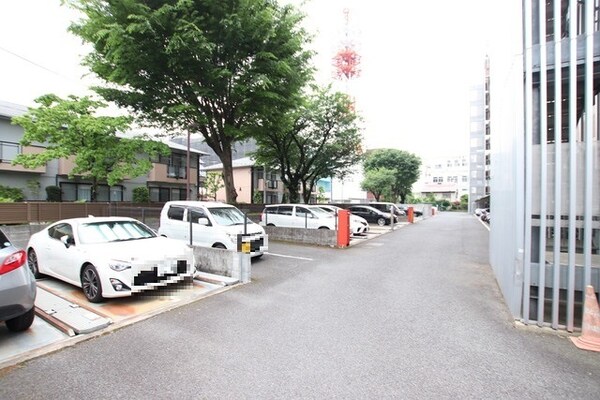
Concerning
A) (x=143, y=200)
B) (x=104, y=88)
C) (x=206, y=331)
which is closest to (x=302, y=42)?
(x=104, y=88)

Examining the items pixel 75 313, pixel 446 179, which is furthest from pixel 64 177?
pixel 446 179

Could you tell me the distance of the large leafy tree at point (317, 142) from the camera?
827 inches

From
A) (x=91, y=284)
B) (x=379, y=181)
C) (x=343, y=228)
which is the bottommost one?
(x=91, y=284)

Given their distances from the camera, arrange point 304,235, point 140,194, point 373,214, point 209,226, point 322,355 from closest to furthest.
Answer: point 322,355 < point 209,226 < point 304,235 < point 140,194 < point 373,214

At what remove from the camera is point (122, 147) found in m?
13.9

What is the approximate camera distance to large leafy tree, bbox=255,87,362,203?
21.0 m

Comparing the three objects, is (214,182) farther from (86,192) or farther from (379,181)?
(379,181)

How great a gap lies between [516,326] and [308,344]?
9.74 ft

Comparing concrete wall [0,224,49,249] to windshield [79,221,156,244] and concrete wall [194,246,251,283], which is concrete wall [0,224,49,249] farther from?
concrete wall [194,246,251,283]

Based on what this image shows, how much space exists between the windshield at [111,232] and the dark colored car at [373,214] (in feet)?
55.9

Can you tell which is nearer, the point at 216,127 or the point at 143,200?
the point at 216,127

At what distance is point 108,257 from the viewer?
488cm

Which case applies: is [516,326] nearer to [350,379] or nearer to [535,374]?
[535,374]

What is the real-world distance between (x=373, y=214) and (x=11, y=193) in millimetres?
21363
